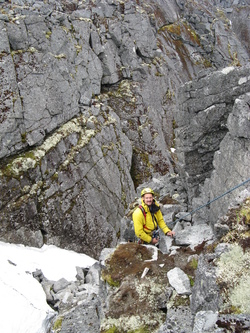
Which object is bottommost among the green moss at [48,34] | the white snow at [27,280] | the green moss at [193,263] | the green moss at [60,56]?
the white snow at [27,280]

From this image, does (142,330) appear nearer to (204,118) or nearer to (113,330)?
(113,330)

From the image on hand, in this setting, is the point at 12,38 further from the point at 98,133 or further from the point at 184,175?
the point at 184,175

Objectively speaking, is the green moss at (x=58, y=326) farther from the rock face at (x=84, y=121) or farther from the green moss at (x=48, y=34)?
the green moss at (x=48, y=34)

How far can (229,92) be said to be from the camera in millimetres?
13969

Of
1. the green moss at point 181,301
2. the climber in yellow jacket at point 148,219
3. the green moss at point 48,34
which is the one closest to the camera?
the green moss at point 181,301

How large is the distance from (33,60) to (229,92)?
100ft

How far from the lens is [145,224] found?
11.2 metres

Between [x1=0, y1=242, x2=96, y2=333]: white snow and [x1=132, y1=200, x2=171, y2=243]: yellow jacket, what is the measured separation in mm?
7129

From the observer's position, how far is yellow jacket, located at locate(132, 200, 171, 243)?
10.7 m

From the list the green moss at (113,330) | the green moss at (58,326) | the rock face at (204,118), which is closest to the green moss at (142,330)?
the green moss at (113,330)

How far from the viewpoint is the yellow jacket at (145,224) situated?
10742 millimetres

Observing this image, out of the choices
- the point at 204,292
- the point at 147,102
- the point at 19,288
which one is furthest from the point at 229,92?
the point at 147,102

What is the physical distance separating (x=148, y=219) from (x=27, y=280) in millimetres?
14998

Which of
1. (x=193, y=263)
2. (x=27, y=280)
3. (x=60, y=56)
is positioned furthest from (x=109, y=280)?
(x=60, y=56)
